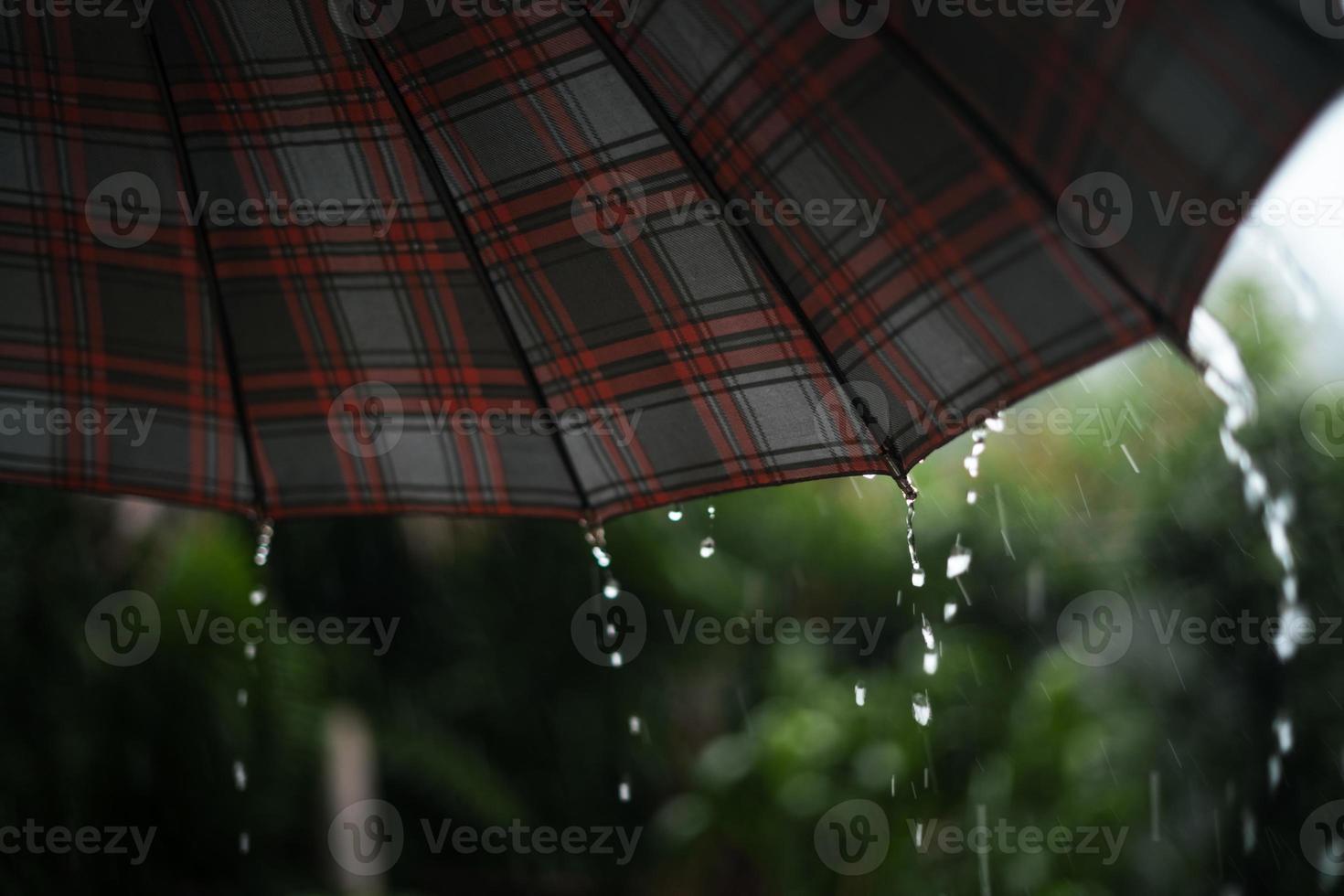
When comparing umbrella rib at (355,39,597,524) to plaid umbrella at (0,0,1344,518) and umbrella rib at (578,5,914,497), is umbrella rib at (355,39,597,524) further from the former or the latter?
umbrella rib at (578,5,914,497)

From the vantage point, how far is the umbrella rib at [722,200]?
1.28 meters

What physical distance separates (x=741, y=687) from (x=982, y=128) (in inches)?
203

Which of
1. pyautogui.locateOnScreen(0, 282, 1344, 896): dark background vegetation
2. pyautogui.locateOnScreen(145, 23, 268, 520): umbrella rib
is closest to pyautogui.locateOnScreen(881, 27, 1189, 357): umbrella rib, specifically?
pyautogui.locateOnScreen(145, 23, 268, 520): umbrella rib

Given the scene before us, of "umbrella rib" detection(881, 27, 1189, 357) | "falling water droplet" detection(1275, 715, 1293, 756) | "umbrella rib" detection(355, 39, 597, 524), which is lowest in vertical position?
"falling water droplet" detection(1275, 715, 1293, 756)

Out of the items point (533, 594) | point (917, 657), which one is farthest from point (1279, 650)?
point (533, 594)

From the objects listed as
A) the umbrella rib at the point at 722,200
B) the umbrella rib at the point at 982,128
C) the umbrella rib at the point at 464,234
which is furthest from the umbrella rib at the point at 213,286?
the umbrella rib at the point at 982,128

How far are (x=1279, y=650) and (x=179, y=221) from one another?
395 centimetres

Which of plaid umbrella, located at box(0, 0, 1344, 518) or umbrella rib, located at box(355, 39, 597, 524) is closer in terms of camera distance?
plaid umbrella, located at box(0, 0, 1344, 518)

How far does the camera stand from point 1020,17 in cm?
100

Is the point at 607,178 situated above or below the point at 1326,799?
above

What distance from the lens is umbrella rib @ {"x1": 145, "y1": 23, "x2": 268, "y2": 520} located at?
5.07ft

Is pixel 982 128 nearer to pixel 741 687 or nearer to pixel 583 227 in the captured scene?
pixel 583 227

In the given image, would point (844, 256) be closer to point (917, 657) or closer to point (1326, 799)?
point (1326, 799)

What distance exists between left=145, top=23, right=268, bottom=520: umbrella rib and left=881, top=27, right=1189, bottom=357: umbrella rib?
102cm
